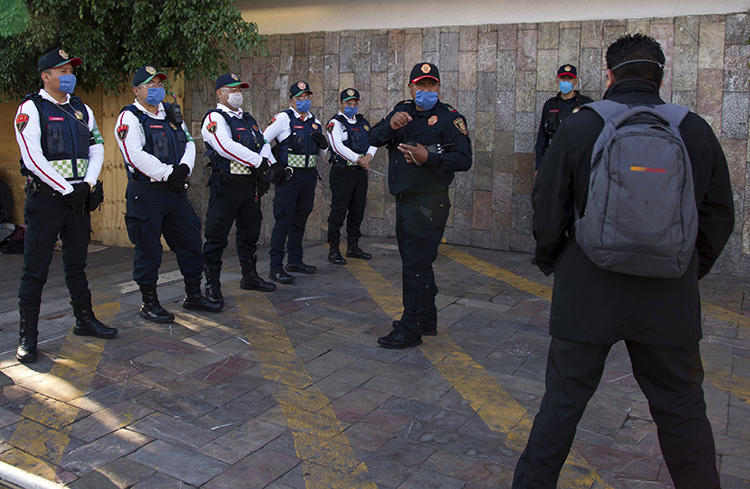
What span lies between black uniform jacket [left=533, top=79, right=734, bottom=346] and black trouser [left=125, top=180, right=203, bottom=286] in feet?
12.1

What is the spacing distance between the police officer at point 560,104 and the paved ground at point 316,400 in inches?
92.7

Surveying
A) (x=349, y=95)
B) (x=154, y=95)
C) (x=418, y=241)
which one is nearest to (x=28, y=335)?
(x=154, y=95)

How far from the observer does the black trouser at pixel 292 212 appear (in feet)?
24.1

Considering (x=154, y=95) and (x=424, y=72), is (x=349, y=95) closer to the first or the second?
(x=154, y=95)

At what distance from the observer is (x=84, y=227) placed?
5176 millimetres

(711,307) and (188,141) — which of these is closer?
(188,141)

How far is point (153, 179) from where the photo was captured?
5469 millimetres

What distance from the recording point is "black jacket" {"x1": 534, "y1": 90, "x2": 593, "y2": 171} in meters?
7.90

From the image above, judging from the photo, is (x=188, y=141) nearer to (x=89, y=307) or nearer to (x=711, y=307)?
(x=89, y=307)

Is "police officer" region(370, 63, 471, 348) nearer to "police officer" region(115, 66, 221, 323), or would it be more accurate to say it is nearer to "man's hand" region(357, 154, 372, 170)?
"police officer" region(115, 66, 221, 323)

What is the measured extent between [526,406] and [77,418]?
2629 mm

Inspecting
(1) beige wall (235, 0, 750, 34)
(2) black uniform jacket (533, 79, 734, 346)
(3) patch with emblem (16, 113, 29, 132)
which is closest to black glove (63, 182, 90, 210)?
(3) patch with emblem (16, 113, 29, 132)

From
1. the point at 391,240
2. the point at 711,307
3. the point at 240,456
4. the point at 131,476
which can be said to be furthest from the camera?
the point at 391,240

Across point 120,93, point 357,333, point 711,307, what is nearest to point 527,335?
point 357,333
